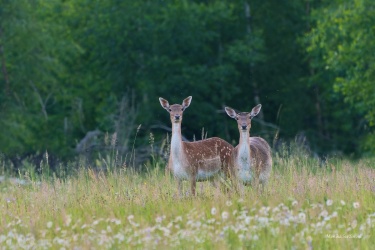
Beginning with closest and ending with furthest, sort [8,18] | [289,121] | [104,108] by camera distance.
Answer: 1. [8,18]
2. [104,108]
3. [289,121]

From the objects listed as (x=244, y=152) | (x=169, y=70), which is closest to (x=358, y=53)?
(x=169, y=70)

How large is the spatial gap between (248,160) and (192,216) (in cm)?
316

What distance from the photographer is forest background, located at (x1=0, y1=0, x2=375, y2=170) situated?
36375 mm

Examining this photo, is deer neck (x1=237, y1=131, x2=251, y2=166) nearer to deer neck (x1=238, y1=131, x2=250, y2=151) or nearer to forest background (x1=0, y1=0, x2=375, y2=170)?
deer neck (x1=238, y1=131, x2=250, y2=151)

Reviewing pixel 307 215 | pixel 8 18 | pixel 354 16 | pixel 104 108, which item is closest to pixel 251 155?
pixel 307 215

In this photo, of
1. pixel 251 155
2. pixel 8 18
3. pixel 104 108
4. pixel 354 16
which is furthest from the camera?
pixel 104 108

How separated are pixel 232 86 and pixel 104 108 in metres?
5.37

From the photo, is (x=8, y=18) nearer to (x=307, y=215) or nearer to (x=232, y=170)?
(x=232, y=170)

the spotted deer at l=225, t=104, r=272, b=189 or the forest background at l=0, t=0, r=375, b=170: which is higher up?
the forest background at l=0, t=0, r=375, b=170

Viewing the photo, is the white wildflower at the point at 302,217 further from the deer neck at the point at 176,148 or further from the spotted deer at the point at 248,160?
the deer neck at the point at 176,148

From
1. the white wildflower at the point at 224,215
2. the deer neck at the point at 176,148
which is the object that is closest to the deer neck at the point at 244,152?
the deer neck at the point at 176,148

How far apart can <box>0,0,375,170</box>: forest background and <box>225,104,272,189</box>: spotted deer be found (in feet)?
68.2

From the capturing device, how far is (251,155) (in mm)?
14039

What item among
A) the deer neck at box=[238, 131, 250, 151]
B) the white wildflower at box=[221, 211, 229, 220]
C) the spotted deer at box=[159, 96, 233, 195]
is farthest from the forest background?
the white wildflower at box=[221, 211, 229, 220]
